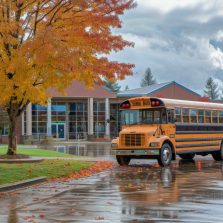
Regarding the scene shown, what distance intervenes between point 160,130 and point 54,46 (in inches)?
247

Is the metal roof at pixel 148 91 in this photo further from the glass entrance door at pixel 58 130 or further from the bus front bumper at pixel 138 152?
the bus front bumper at pixel 138 152

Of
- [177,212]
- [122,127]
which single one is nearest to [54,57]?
[122,127]

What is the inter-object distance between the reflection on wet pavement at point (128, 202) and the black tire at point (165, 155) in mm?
5191

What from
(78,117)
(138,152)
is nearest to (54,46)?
(138,152)

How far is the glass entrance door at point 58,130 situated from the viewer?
3177 inches

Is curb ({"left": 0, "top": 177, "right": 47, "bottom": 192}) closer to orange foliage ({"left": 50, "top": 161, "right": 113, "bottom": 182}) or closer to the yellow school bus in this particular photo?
orange foliage ({"left": 50, "top": 161, "right": 113, "bottom": 182})

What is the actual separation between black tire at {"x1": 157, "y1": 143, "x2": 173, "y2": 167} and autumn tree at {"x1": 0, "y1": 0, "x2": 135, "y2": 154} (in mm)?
3498

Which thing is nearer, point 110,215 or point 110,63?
point 110,215

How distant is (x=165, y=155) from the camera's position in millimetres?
22031

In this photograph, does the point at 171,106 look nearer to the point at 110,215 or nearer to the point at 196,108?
the point at 196,108

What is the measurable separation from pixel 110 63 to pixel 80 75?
1.38 m

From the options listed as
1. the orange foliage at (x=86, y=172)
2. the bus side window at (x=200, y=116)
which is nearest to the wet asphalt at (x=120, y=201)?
the orange foliage at (x=86, y=172)

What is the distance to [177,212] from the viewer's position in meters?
9.56

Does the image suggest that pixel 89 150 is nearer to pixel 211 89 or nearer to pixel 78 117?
pixel 78 117
